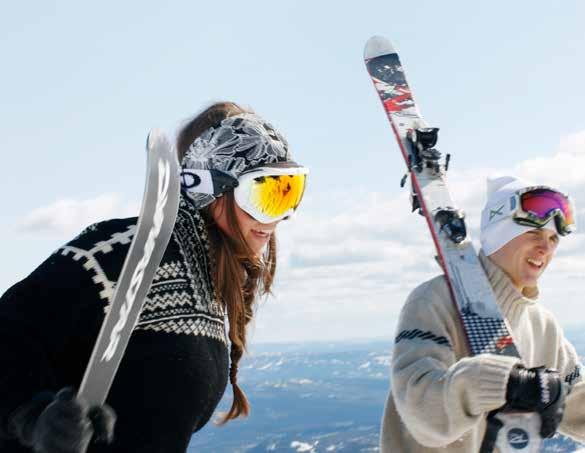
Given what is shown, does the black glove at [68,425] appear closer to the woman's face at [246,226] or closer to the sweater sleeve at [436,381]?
the woman's face at [246,226]

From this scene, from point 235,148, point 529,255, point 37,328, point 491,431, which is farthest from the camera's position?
point 529,255

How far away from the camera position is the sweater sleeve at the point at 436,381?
299 cm

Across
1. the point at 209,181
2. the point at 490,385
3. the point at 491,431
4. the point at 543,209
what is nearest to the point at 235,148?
the point at 209,181

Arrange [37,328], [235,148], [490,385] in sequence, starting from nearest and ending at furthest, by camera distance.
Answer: [37,328] → [235,148] → [490,385]

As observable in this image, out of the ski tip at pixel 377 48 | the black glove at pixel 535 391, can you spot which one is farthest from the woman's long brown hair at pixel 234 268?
the ski tip at pixel 377 48

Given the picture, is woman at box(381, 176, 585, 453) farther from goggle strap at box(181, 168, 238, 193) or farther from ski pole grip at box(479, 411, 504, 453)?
goggle strap at box(181, 168, 238, 193)

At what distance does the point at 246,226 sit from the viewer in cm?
251

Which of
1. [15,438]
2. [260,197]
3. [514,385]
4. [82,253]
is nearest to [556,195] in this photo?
[514,385]

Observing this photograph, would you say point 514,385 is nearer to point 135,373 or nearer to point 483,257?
point 483,257

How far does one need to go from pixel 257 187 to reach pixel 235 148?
0.18m

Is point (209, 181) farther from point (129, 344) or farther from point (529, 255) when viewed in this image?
point (529, 255)

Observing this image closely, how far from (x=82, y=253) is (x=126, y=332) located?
374 mm

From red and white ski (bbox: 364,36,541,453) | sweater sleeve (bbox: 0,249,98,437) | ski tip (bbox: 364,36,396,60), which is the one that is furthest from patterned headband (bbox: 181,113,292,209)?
ski tip (bbox: 364,36,396,60)

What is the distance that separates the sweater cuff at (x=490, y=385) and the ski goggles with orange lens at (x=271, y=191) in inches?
41.9
